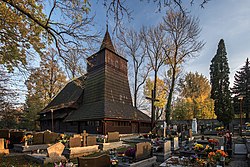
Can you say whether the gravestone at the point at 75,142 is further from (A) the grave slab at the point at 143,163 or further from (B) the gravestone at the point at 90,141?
(A) the grave slab at the point at 143,163

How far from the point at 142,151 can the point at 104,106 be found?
1560 centimetres

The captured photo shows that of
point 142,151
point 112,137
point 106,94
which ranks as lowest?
point 112,137

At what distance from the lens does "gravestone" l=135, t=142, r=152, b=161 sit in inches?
341

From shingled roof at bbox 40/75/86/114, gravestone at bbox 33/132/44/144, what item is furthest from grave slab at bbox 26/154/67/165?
shingled roof at bbox 40/75/86/114

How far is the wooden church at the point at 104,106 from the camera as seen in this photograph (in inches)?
953

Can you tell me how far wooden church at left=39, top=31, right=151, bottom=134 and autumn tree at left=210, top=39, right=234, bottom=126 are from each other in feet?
37.7

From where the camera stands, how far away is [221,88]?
99.0ft

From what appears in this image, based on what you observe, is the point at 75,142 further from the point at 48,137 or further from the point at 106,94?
the point at 106,94

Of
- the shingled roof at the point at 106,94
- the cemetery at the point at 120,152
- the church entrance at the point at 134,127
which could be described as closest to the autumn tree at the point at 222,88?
the shingled roof at the point at 106,94

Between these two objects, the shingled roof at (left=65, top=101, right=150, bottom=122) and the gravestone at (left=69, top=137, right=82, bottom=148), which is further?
the shingled roof at (left=65, top=101, right=150, bottom=122)

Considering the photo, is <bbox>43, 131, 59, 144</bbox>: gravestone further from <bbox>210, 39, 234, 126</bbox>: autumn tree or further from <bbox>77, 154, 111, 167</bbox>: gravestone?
<bbox>210, 39, 234, 126</bbox>: autumn tree

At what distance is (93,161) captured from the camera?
6.49 m

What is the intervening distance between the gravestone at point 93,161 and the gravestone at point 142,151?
1.93 metres

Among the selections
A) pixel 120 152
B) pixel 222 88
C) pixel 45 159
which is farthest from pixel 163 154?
pixel 222 88
